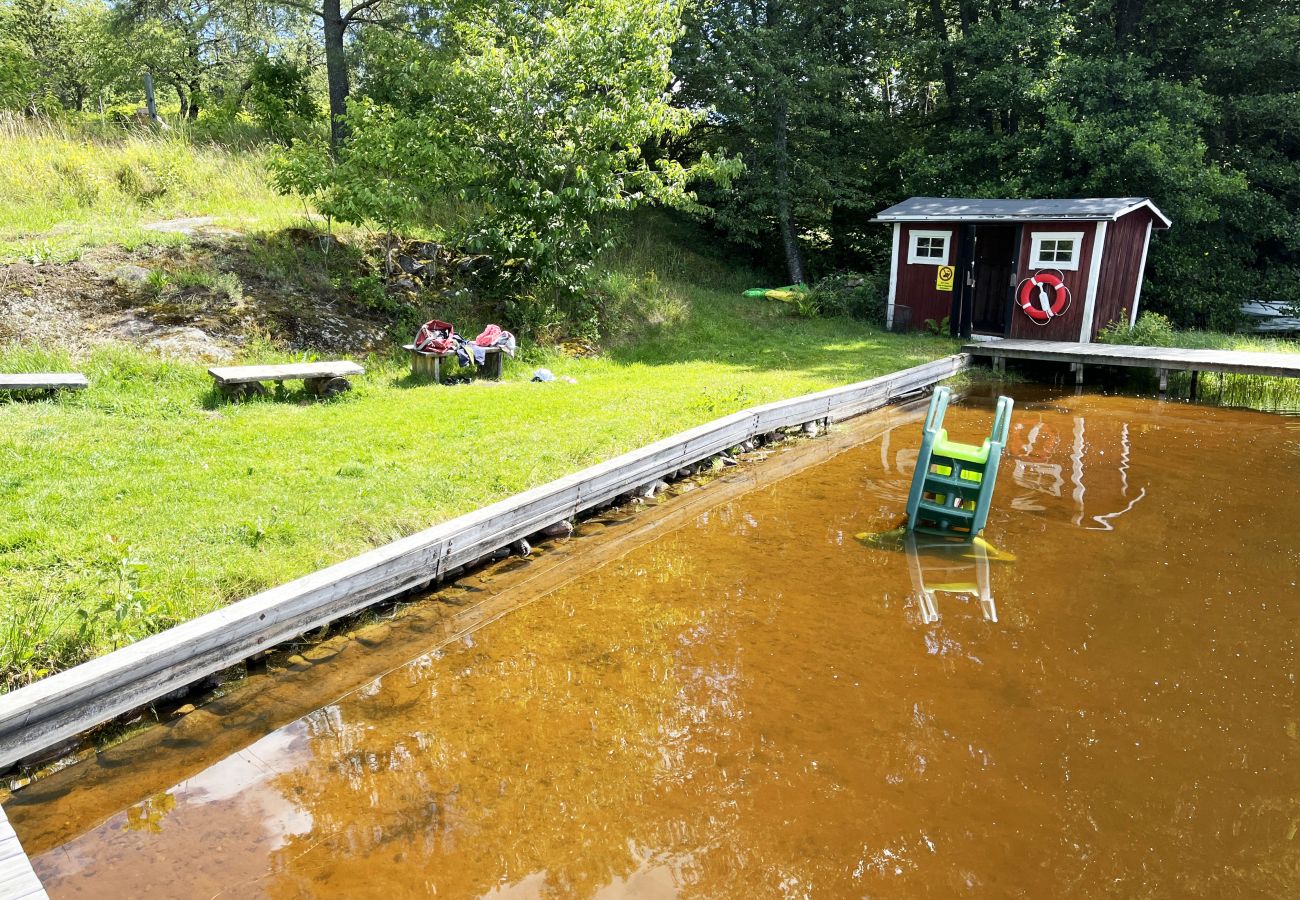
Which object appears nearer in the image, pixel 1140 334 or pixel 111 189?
pixel 111 189

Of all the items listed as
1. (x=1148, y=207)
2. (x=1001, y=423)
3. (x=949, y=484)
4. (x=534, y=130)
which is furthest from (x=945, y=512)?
(x=1148, y=207)

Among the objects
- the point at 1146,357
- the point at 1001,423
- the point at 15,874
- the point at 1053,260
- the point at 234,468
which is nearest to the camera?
the point at 15,874

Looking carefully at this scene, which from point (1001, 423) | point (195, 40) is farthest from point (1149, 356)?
point (195, 40)

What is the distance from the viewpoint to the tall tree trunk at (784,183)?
17.9 meters

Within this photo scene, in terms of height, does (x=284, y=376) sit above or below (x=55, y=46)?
below

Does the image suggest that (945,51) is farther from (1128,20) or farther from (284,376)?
(284,376)

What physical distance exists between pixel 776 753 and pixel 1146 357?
10.9 metres

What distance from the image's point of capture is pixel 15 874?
2.84 metres

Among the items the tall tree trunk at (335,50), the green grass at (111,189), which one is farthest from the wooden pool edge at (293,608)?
the tall tree trunk at (335,50)

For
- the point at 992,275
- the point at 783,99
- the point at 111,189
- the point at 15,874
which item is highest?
the point at 783,99

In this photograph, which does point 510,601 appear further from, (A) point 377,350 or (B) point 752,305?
(B) point 752,305

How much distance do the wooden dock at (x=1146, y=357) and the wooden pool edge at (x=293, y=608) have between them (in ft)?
25.0

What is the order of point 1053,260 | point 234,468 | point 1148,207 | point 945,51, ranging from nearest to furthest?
point 234,468 < point 1053,260 < point 1148,207 < point 945,51

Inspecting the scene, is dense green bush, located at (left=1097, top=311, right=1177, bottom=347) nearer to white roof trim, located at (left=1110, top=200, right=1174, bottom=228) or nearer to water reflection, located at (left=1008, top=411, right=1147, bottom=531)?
white roof trim, located at (left=1110, top=200, right=1174, bottom=228)
